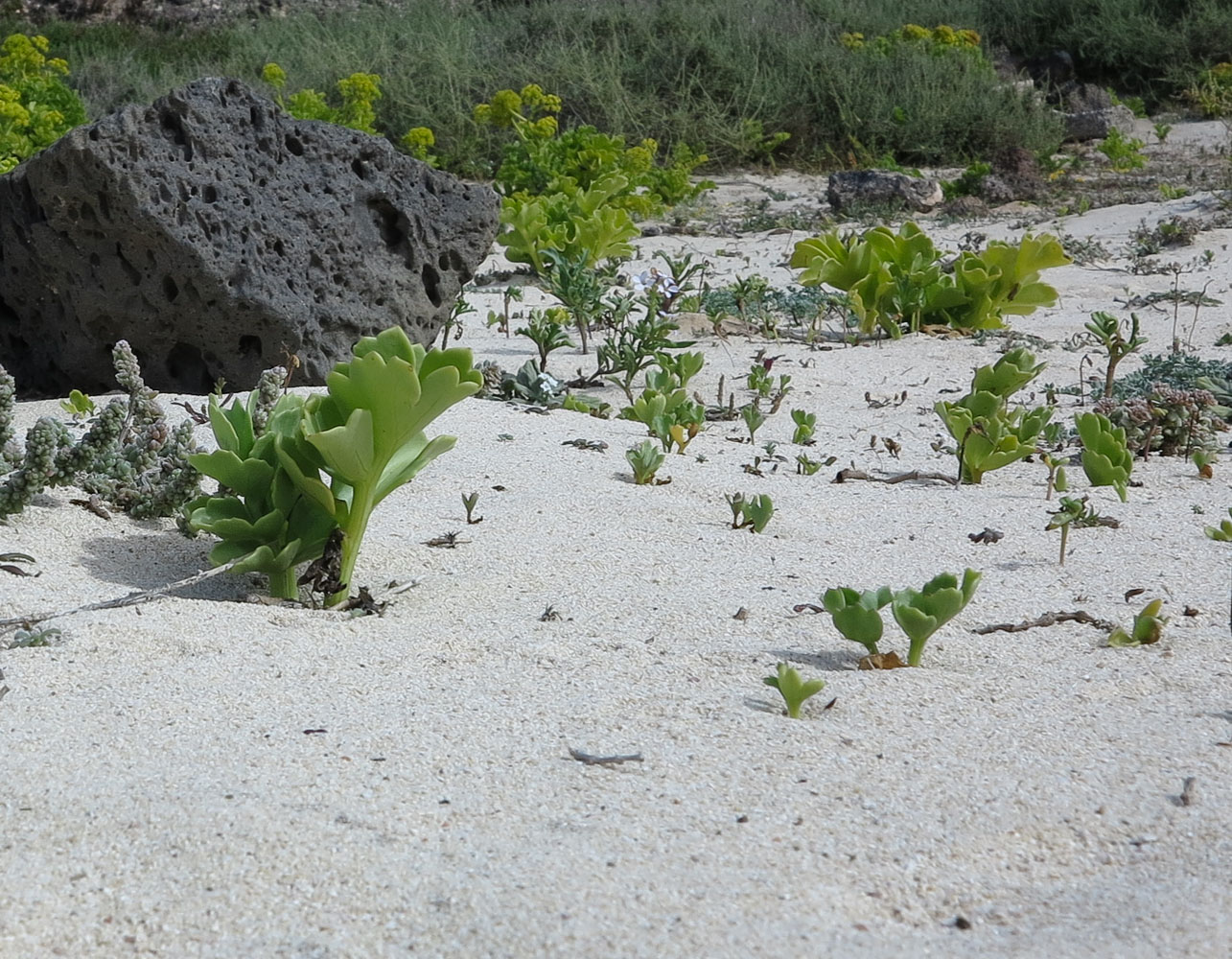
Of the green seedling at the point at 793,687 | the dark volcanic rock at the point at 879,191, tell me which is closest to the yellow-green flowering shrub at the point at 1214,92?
the dark volcanic rock at the point at 879,191

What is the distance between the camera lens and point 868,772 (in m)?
1.72

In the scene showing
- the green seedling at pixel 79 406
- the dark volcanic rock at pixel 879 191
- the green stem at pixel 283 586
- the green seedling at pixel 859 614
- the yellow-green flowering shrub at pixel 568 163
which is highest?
the yellow-green flowering shrub at pixel 568 163

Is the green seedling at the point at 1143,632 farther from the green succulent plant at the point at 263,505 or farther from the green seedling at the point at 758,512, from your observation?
the green succulent plant at the point at 263,505

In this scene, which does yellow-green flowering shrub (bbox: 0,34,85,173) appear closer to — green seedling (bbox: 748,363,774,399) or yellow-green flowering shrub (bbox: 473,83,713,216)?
yellow-green flowering shrub (bbox: 473,83,713,216)

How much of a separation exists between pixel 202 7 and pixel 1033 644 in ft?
58.6

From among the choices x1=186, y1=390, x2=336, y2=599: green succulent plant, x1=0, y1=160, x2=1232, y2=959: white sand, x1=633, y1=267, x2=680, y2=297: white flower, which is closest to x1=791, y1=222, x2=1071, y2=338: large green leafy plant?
x1=633, y1=267, x2=680, y2=297: white flower

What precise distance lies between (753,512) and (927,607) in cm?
80

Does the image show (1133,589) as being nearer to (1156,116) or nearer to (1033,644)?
(1033,644)

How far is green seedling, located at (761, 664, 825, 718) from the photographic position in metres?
1.87

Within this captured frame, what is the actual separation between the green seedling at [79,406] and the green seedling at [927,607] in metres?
2.43

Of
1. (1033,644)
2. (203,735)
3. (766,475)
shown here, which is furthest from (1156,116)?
(203,735)

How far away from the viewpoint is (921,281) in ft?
16.8

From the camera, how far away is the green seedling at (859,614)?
2.08 meters

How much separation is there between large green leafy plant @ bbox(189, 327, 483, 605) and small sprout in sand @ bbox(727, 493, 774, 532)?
741mm
